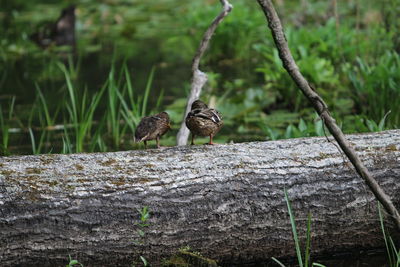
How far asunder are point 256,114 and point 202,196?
325cm

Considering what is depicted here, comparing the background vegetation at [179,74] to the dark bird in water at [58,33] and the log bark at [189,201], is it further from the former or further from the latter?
the log bark at [189,201]

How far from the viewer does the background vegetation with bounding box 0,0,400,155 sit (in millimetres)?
5824

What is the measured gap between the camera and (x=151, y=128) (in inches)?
169

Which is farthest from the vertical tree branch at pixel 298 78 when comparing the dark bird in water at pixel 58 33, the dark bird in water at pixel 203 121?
the dark bird in water at pixel 58 33

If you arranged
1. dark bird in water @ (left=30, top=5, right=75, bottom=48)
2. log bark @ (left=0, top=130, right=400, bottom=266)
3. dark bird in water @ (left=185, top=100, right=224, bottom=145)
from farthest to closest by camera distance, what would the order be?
1. dark bird in water @ (left=30, top=5, right=75, bottom=48)
2. dark bird in water @ (left=185, top=100, right=224, bottom=145)
3. log bark @ (left=0, top=130, right=400, bottom=266)

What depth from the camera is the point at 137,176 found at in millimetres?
3662

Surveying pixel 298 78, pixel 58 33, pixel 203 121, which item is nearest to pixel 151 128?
pixel 203 121

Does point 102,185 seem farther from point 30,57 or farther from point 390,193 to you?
point 30,57

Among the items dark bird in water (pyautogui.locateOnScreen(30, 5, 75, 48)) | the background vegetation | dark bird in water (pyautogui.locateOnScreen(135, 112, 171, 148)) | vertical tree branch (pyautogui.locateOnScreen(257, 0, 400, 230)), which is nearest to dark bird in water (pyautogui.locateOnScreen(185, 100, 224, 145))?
dark bird in water (pyautogui.locateOnScreen(135, 112, 171, 148))

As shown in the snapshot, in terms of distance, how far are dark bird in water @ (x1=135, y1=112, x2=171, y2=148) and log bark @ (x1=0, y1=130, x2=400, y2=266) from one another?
0.35 metres

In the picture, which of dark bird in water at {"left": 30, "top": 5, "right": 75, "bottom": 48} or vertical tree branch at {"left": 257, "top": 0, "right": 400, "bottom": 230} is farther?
dark bird in water at {"left": 30, "top": 5, "right": 75, "bottom": 48}

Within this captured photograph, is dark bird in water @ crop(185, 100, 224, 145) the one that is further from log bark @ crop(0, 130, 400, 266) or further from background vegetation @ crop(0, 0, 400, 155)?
background vegetation @ crop(0, 0, 400, 155)

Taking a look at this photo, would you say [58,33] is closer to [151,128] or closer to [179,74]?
[179,74]

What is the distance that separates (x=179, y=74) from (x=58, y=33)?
7.89ft
